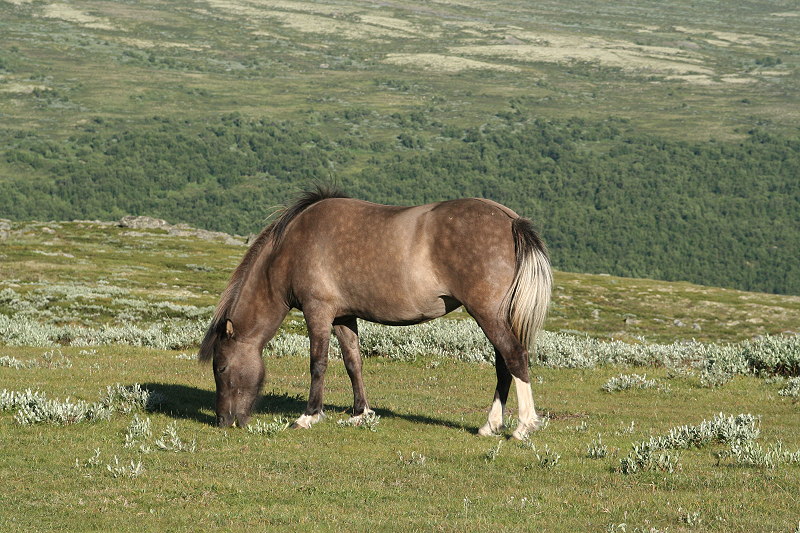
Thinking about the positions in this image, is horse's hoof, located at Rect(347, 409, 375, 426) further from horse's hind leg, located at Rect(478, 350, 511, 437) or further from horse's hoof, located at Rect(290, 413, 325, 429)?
horse's hind leg, located at Rect(478, 350, 511, 437)

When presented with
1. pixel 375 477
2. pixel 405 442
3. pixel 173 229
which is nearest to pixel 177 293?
pixel 405 442

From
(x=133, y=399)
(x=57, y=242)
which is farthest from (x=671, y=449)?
(x=57, y=242)

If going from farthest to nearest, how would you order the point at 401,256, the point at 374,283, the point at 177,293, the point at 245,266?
the point at 177,293 → the point at 245,266 → the point at 374,283 → the point at 401,256

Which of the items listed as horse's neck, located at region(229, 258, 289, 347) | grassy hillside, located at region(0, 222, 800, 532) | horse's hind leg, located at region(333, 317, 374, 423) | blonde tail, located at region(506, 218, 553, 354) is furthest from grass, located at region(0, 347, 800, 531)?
blonde tail, located at region(506, 218, 553, 354)

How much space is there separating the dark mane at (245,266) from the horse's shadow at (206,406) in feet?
3.71

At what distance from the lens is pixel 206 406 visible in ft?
51.7

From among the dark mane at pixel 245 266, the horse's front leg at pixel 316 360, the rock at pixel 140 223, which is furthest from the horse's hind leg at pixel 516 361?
the rock at pixel 140 223

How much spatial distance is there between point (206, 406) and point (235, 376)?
2.26m

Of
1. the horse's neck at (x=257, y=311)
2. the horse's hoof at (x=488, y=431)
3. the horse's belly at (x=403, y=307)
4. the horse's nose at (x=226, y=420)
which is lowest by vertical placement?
the horse's nose at (x=226, y=420)

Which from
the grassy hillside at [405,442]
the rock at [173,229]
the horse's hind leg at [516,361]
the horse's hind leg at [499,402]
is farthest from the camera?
the rock at [173,229]

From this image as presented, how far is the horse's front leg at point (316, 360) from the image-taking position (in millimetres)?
13438

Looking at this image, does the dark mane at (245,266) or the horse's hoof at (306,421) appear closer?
the horse's hoof at (306,421)

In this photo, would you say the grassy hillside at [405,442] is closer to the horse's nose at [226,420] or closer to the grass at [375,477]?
the grass at [375,477]

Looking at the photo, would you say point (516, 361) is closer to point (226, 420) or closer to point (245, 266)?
point (226, 420)
